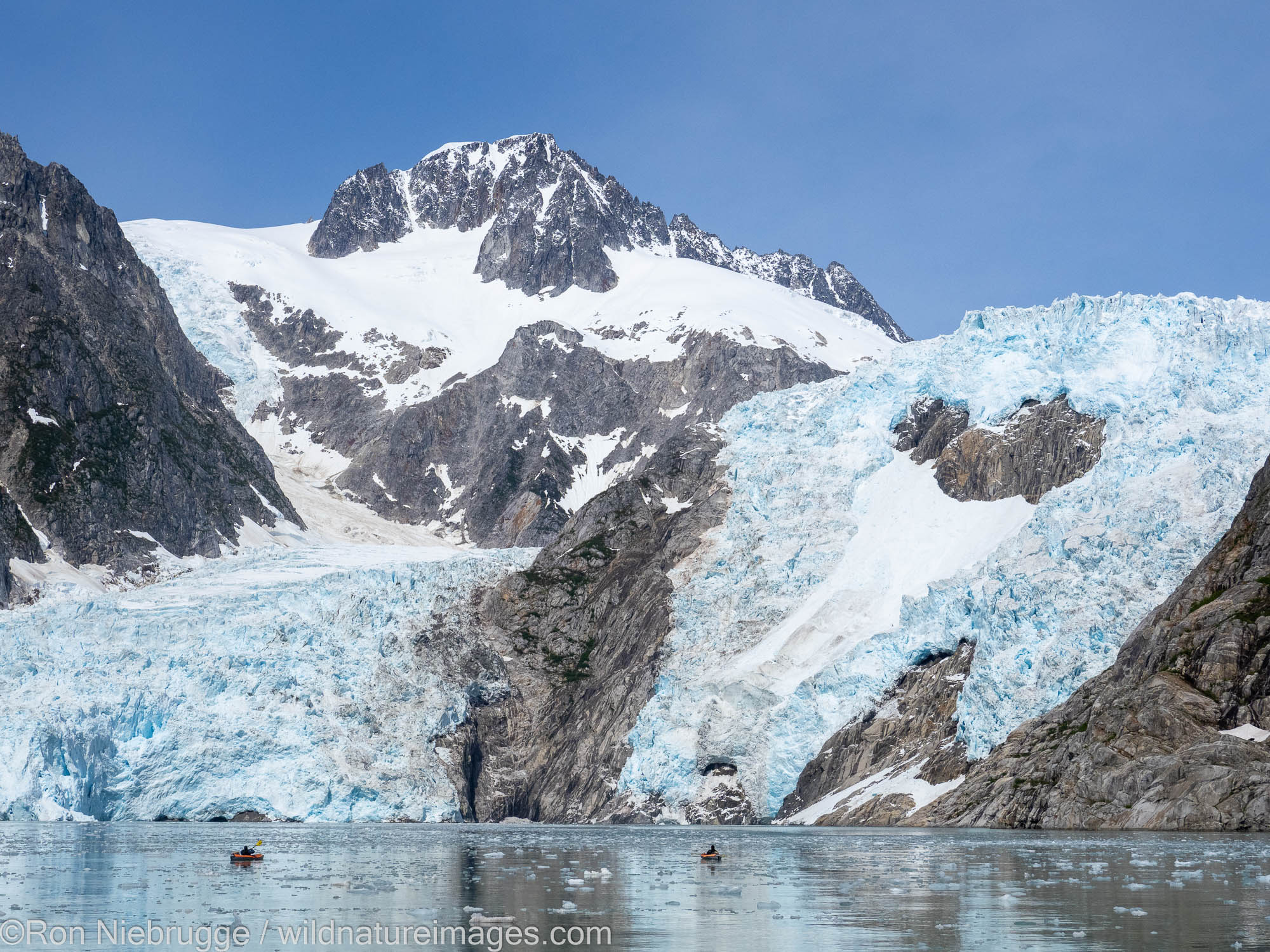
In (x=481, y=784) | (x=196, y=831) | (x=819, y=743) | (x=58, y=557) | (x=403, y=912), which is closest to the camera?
(x=403, y=912)

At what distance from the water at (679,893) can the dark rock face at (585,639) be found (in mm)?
50443

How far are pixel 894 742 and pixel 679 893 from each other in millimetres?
63521

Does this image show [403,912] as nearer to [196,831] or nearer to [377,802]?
[196,831]

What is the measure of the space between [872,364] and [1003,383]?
16.7 metres

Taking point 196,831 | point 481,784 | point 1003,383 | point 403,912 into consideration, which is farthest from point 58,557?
point 403,912

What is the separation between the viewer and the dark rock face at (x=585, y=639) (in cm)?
11794

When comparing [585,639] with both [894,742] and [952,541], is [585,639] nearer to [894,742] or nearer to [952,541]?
[952,541]

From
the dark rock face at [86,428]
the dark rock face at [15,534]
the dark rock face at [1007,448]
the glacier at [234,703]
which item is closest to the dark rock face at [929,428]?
the dark rock face at [1007,448]

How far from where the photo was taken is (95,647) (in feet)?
362

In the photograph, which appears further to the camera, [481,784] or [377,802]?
[481,784]

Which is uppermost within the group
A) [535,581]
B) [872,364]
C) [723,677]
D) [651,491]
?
[872,364]

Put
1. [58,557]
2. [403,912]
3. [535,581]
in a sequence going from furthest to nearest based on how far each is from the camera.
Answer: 1. [58,557]
2. [535,581]
3. [403,912]

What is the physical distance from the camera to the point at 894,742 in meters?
101

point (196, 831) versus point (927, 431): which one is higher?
point (927, 431)
